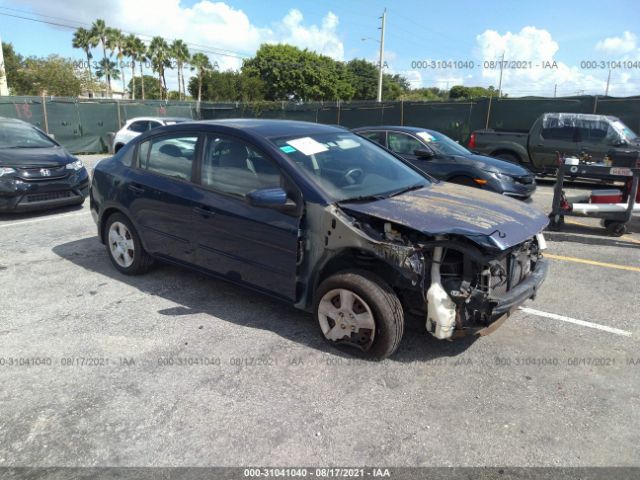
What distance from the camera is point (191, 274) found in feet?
17.0

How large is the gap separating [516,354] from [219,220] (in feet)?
8.41

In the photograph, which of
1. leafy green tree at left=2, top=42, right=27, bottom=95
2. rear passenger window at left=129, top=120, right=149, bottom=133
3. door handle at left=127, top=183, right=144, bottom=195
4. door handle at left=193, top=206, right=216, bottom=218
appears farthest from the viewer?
leafy green tree at left=2, top=42, right=27, bottom=95

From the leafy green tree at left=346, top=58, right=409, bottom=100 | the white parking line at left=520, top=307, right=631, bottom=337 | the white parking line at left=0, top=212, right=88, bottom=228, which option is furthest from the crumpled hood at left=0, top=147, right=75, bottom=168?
the leafy green tree at left=346, top=58, right=409, bottom=100

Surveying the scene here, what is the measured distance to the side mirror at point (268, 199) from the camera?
11.4 feet

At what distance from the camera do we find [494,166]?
8.05 meters

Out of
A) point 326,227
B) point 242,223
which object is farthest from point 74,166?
point 326,227

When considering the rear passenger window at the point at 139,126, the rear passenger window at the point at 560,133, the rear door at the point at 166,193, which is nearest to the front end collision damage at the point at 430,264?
the rear door at the point at 166,193

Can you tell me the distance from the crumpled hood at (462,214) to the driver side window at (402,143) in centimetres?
461

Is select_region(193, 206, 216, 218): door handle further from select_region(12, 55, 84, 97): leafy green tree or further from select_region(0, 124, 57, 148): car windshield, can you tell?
select_region(12, 55, 84, 97): leafy green tree

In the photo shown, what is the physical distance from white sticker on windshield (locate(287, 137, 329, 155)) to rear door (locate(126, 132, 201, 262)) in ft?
3.05

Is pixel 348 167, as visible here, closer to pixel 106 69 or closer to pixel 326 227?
pixel 326 227

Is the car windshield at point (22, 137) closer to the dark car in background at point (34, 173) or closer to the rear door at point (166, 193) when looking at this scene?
the dark car in background at point (34, 173)

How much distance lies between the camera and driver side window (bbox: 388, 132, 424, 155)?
8547mm

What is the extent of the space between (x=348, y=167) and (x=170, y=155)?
1746mm
